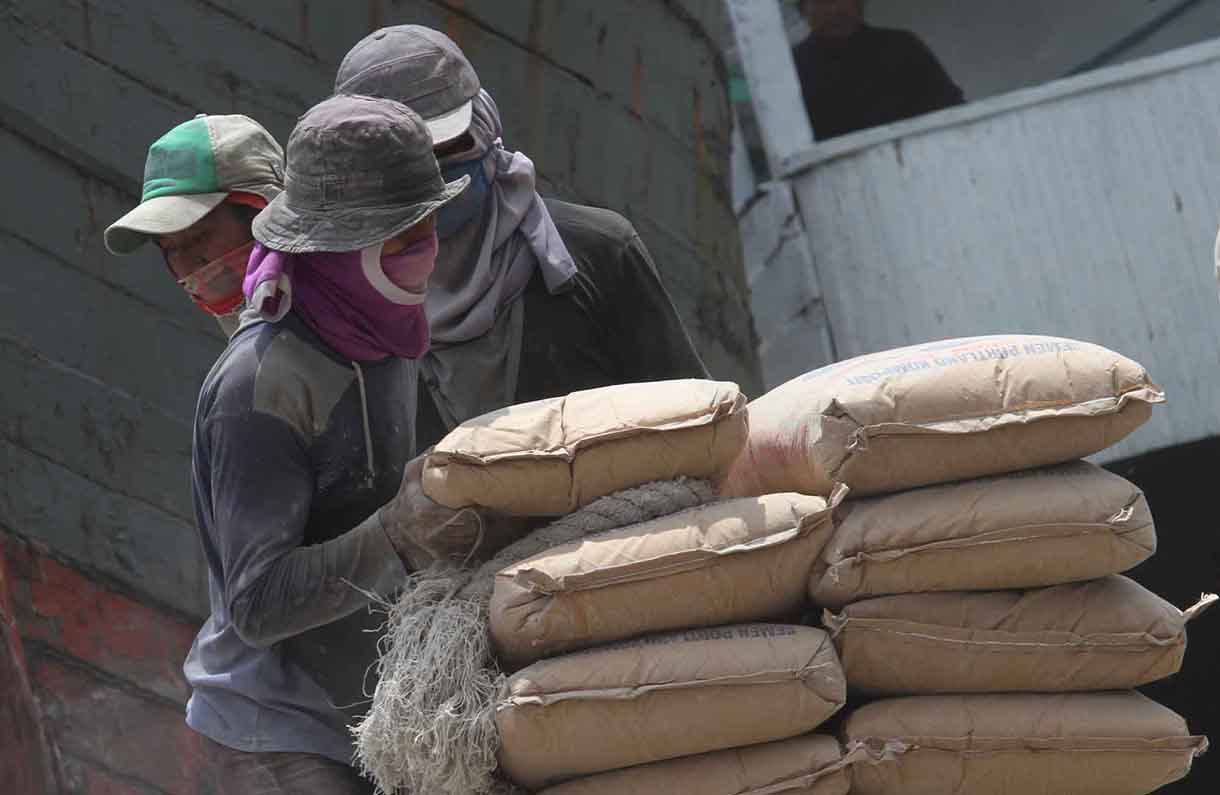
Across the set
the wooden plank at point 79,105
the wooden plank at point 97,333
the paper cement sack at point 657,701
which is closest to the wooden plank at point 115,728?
the wooden plank at point 97,333

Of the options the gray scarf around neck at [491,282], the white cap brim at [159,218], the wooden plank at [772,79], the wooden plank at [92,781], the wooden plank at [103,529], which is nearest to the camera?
the white cap brim at [159,218]

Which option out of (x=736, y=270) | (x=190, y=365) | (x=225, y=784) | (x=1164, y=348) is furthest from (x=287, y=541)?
(x=1164, y=348)

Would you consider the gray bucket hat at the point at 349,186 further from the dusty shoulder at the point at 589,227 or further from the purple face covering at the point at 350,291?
the dusty shoulder at the point at 589,227

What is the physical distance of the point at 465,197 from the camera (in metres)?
3.36

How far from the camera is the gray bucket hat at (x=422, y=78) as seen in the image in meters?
3.33

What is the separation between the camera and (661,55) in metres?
5.64

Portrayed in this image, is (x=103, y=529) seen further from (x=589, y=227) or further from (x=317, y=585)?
(x=317, y=585)

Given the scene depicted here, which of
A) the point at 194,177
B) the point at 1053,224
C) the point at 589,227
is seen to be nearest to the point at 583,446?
the point at 589,227

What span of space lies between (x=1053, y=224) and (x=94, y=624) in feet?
11.7

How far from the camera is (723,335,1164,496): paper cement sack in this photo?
9.18 ft

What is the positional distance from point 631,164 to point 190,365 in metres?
1.48

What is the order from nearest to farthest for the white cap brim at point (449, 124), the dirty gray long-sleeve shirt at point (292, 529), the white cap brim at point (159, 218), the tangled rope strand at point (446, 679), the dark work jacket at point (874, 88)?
the tangled rope strand at point (446, 679), the dirty gray long-sleeve shirt at point (292, 529), the white cap brim at point (159, 218), the white cap brim at point (449, 124), the dark work jacket at point (874, 88)

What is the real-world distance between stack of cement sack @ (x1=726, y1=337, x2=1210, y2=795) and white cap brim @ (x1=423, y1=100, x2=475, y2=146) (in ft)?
2.87

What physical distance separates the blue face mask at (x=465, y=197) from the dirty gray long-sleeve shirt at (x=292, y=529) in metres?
0.45
